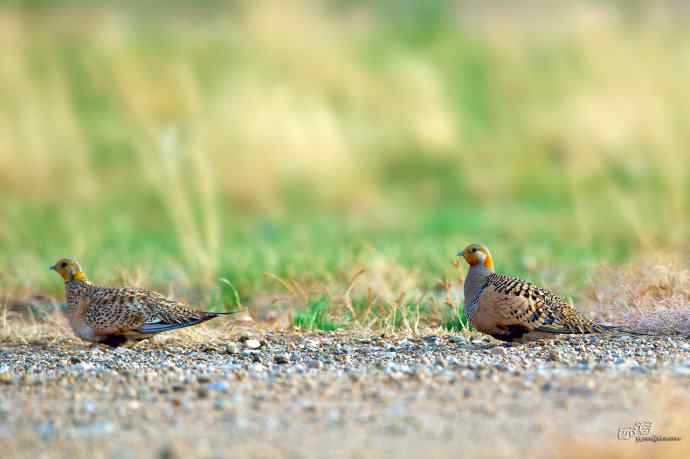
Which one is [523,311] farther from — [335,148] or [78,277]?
[335,148]

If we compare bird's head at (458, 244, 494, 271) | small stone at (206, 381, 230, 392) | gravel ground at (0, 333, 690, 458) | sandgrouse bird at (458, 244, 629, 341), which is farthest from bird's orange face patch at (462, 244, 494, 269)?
small stone at (206, 381, 230, 392)

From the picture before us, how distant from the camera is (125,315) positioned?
19.2 feet

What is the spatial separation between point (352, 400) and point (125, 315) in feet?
6.21

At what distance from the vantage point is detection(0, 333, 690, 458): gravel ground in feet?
12.5

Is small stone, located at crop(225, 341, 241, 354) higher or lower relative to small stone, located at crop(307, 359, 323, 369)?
higher

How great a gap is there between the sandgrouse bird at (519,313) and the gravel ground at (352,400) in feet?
0.30

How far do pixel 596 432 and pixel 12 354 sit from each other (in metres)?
3.41

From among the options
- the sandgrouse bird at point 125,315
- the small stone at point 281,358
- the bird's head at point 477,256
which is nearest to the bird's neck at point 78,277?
the sandgrouse bird at point 125,315

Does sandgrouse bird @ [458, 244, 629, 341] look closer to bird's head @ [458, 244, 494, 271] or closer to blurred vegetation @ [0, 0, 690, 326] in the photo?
bird's head @ [458, 244, 494, 271]

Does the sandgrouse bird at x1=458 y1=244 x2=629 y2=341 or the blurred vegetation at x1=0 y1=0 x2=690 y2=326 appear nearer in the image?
the sandgrouse bird at x1=458 y1=244 x2=629 y2=341

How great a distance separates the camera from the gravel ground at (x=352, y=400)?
150 inches

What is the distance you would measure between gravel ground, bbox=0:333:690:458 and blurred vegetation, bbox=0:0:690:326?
6.08 ft

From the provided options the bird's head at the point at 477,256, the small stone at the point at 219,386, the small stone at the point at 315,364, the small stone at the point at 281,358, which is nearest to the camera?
the small stone at the point at 219,386

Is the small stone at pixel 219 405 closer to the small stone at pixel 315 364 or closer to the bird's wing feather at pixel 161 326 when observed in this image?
the small stone at pixel 315 364
